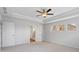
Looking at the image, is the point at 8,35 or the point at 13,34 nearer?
the point at 8,35

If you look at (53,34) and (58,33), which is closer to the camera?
(58,33)

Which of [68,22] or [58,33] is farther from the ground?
[68,22]

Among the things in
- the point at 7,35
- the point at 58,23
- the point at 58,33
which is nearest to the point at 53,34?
the point at 58,33
